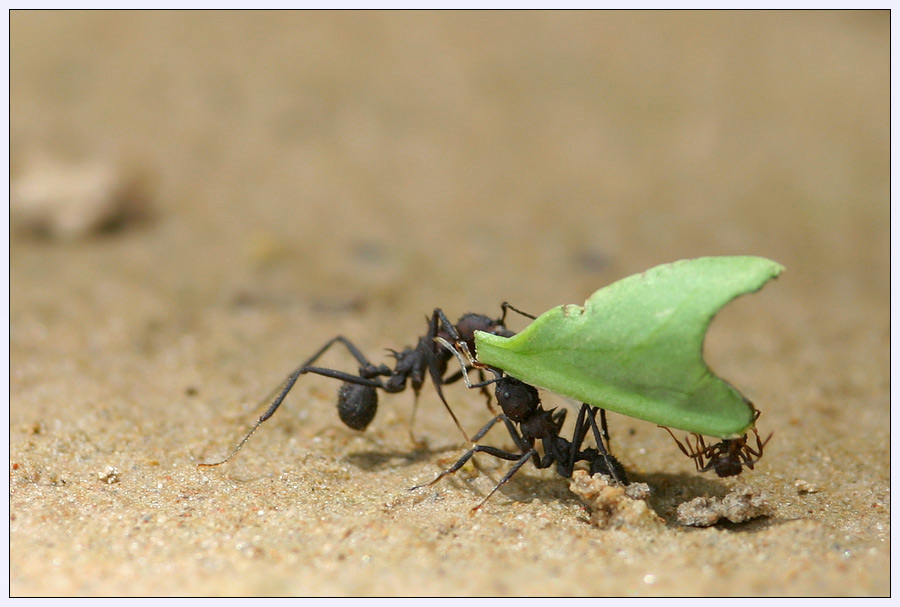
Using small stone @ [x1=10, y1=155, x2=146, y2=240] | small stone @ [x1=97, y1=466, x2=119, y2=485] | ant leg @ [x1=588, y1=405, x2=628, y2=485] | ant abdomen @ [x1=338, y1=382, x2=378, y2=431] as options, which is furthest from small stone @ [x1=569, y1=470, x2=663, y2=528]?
small stone @ [x1=10, y1=155, x2=146, y2=240]

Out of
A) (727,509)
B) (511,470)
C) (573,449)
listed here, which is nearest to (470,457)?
(511,470)

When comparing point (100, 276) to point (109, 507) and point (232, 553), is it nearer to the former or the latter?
point (109, 507)

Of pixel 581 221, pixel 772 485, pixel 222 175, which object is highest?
pixel 222 175

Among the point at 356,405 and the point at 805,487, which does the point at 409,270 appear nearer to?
the point at 356,405

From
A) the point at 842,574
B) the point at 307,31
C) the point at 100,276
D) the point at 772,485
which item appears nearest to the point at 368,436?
the point at 772,485

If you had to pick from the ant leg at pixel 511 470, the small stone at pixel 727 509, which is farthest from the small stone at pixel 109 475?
the small stone at pixel 727 509

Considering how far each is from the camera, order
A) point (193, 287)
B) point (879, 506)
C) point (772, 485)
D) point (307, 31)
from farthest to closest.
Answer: point (307, 31) → point (193, 287) → point (772, 485) → point (879, 506)

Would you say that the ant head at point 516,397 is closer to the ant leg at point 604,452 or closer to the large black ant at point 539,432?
the large black ant at point 539,432
